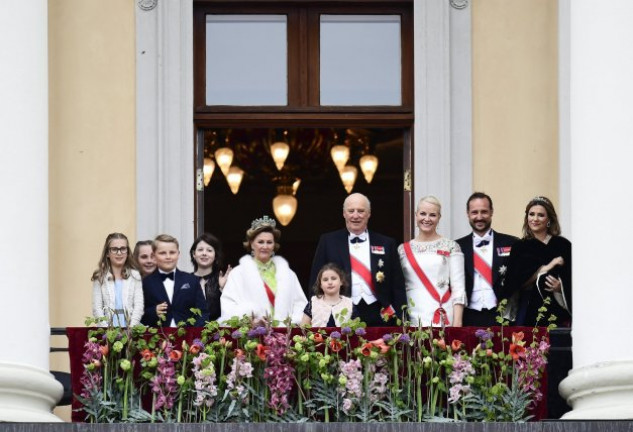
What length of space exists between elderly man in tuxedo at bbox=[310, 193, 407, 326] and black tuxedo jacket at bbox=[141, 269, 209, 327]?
92 centimetres

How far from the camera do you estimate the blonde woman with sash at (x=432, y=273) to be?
20.6m

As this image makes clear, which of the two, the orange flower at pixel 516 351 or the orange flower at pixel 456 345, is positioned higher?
the orange flower at pixel 456 345

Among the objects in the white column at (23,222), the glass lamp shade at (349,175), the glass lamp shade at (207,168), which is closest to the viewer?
the white column at (23,222)

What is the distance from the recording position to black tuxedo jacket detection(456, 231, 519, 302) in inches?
818

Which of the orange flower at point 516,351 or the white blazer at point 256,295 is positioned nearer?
the orange flower at point 516,351

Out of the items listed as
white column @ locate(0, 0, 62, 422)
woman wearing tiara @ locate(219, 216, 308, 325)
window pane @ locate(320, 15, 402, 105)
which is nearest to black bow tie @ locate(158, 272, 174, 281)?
woman wearing tiara @ locate(219, 216, 308, 325)

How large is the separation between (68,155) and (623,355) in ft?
21.8

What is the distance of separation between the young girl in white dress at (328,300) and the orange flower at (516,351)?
56.7 inches

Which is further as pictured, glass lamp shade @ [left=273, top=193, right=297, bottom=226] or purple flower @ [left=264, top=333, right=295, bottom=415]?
glass lamp shade @ [left=273, top=193, right=297, bottom=226]

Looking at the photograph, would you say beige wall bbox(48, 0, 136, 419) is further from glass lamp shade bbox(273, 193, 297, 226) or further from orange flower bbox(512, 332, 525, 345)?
glass lamp shade bbox(273, 193, 297, 226)

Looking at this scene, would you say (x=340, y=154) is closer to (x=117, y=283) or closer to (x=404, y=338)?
(x=117, y=283)

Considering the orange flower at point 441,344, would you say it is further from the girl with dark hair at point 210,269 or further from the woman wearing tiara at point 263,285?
the girl with dark hair at point 210,269

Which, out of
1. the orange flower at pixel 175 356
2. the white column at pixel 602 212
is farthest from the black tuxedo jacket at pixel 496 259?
the orange flower at pixel 175 356

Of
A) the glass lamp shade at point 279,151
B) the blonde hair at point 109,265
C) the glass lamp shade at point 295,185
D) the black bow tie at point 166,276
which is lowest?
the black bow tie at point 166,276
